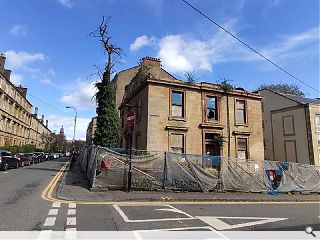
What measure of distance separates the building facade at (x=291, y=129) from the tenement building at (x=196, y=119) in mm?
10156

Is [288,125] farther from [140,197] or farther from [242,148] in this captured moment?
[140,197]

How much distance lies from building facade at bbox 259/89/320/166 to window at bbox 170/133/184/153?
16.5 meters

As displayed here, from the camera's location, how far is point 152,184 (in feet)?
46.8

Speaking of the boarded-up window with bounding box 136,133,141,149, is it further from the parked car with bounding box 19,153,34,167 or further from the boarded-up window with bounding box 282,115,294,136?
the boarded-up window with bounding box 282,115,294,136

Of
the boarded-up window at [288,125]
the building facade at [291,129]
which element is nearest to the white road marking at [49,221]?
the building facade at [291,129]

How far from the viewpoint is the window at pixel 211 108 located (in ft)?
72.3

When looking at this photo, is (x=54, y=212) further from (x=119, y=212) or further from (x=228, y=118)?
(x=228, y=118)

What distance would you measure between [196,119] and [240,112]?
13.5 ft

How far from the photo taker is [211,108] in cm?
2222

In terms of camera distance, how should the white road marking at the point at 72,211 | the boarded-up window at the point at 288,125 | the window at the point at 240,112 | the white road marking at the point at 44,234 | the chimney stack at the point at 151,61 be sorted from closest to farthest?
the white road marking at the point at 44,234
the white road marking at the point at 72,211
the window at the point at 240,112
the chimney stack at the point at 151,61
the boarded-up window at the point at 288,125

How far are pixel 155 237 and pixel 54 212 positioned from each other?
3905mm

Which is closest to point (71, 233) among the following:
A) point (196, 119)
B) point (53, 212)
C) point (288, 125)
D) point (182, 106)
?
point (53, 212)

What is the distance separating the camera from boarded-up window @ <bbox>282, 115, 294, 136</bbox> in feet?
107

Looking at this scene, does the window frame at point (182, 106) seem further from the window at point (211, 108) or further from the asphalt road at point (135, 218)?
the asphalt road at point (135, 218)
